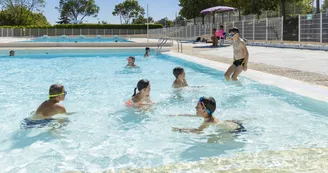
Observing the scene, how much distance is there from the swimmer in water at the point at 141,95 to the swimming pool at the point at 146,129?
15cm

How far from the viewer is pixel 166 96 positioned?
7.61m

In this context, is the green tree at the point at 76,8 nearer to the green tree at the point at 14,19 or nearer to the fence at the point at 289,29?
Result: the green tree at the point at 14,19

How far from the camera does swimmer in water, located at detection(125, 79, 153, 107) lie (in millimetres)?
5598

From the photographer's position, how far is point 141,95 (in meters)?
5.76

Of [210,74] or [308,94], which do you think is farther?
[210,74]

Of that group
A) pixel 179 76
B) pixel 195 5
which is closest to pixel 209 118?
pixel 179 76

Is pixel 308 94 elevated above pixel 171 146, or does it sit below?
above

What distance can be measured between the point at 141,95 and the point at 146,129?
782mm

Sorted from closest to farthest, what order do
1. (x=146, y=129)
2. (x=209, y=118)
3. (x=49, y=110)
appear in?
(x=209, y=118), (x=49, y=110), (x=146, y=129)

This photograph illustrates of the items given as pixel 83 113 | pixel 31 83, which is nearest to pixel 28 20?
pixel 31 83

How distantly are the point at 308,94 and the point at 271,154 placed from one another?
2.88 m

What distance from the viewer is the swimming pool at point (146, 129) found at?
3.96 m

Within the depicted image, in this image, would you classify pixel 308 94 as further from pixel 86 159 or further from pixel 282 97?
pixel 86 159

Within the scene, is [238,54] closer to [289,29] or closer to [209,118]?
[209,118]
